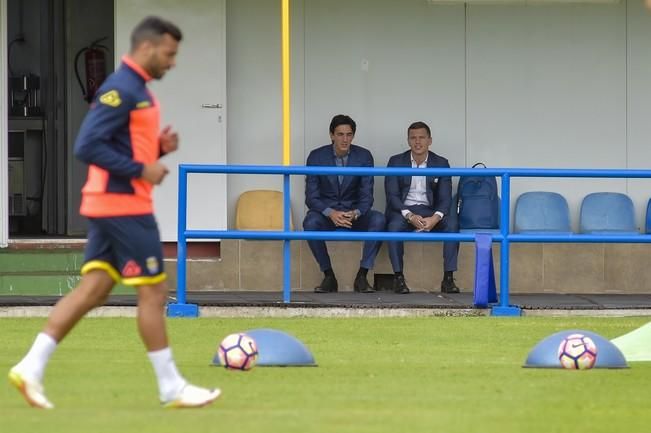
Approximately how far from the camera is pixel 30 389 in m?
7.46

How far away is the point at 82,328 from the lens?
41.1 ft

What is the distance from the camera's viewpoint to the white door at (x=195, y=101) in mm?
16031

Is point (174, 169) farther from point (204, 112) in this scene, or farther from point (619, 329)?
point (619, 329)

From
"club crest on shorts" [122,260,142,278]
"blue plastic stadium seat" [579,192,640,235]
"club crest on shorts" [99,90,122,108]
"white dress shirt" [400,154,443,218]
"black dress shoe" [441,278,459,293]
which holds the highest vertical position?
"club crest on shorts" [99,90,122,108]

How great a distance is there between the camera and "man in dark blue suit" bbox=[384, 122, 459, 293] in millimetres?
15320

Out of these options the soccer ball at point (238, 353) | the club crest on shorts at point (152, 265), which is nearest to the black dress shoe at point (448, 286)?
the soccer ball at point (238, 353)

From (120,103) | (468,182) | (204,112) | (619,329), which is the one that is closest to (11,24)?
(204,112)

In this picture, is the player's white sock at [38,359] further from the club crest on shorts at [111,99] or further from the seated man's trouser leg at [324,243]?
the seated man's trouser leg at [324,243]

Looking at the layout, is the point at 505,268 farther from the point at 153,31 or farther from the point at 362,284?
the point at 153,31

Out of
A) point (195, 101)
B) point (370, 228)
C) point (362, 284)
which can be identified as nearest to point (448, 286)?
point (362, 284)

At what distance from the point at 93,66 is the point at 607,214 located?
223 inches

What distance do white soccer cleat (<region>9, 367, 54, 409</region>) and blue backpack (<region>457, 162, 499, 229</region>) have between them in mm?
8829

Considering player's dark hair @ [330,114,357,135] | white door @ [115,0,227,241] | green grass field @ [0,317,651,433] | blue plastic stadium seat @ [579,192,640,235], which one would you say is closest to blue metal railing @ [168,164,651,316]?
green grass field @ [0,317,651,433]

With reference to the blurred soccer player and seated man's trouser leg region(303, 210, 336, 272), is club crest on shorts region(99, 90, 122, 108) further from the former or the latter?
seated man's trouser leg region(303, 210, 336, 272)
